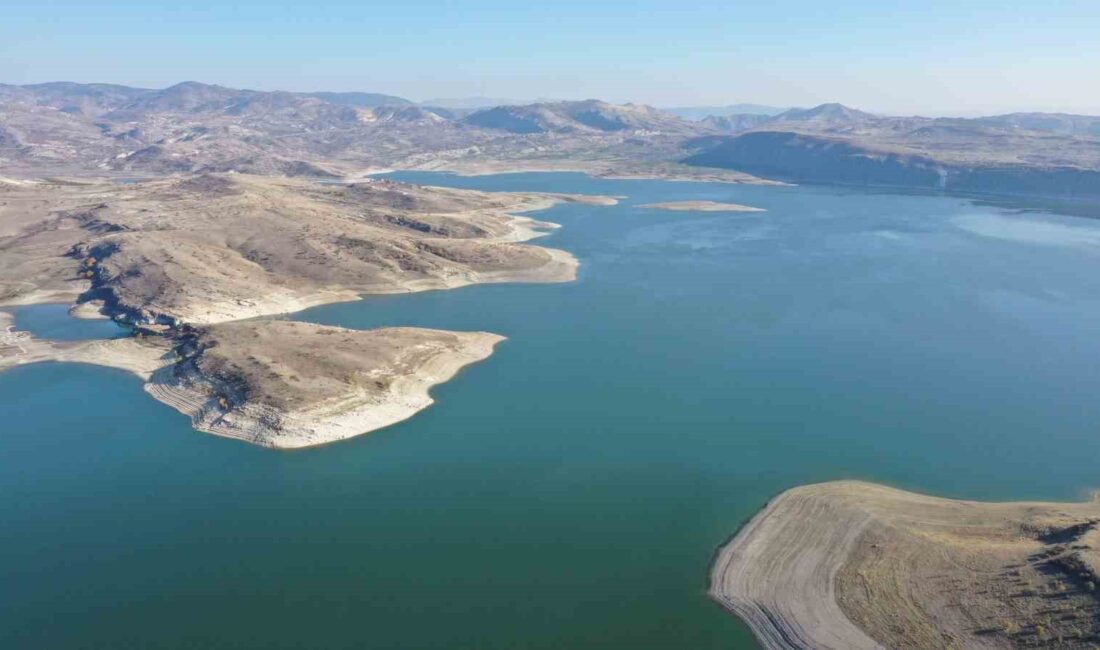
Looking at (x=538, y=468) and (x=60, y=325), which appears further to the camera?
(x=60, y=325)

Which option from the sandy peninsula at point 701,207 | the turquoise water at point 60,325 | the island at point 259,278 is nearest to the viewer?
the island at point 259,278

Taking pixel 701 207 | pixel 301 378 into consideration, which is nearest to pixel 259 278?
pixel 301 378

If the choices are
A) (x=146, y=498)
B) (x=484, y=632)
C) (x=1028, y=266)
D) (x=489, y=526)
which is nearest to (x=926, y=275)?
(x=1028, y=266)

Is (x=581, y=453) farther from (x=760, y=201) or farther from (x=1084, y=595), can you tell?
(x=760, y=201)

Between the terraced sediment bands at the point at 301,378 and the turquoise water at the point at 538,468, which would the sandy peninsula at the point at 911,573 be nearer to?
the turquoise water at the point at 538,468

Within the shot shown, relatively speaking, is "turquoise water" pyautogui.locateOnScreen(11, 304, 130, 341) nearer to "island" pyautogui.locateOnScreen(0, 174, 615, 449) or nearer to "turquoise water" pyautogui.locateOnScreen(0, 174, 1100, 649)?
"island" pyautogui.locateOnScreen(0, 174, 615, 449)

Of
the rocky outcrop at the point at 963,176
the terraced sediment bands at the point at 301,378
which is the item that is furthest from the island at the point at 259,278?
the rocky outcrop at the point at 963,176

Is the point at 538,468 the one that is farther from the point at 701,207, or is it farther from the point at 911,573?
the point at 701,207
